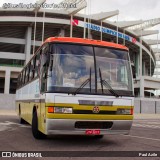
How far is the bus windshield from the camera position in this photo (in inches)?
350

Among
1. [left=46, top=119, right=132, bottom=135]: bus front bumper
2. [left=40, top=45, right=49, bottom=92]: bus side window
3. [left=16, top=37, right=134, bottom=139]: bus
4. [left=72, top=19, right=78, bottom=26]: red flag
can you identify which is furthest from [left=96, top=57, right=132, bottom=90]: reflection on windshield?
[left=72, top=19, right=78, bottom=26]: red flag

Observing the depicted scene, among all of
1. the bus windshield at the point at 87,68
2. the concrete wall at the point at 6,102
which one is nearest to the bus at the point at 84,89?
the bus windshield at the point at 87,68

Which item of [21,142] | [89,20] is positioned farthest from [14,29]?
[21,142]

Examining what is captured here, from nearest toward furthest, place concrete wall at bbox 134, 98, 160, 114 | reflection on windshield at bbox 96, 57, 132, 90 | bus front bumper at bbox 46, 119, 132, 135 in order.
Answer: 1. bus front bumper at bbox 46, 119, 132, 135
2. reflection on windshield at bbox 96, 57, 132, 90
3. concrete wall at bbox 134, 98, 160, 114

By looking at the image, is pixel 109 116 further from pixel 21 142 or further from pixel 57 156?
pixel 21 142

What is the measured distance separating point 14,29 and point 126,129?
5725 centimetres

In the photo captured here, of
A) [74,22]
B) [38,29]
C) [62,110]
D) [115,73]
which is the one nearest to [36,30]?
[38,29]

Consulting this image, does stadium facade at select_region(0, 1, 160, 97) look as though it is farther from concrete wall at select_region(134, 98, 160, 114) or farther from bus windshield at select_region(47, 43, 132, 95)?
bus windshield at select_region(47, 43, 132, 95)

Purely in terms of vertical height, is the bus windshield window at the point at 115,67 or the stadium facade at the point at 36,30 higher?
the stadium facade at the point at 36,30

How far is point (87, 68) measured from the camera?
919cm

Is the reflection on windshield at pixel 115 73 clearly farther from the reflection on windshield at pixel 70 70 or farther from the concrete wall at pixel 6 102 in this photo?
the concrete wall at pixel 6 102

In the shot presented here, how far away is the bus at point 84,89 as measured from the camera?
8695 mm

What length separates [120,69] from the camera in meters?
9.63

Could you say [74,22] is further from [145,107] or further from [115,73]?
[115,73]
